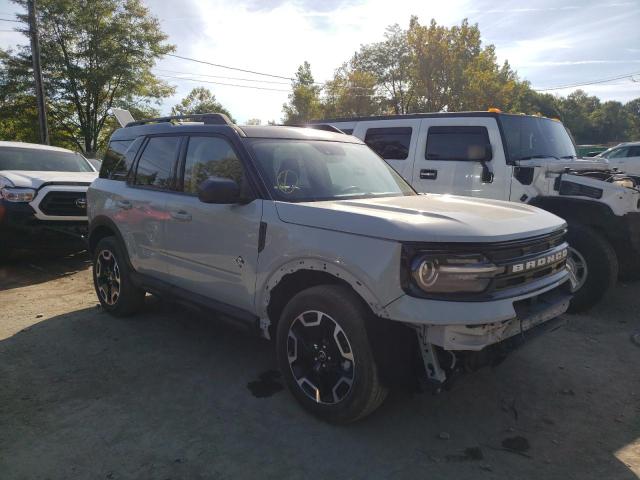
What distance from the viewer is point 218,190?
301cm

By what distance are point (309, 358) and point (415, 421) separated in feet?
2.59

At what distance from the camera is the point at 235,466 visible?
8.18 feet

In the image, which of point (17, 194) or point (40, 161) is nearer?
point (17, 194)

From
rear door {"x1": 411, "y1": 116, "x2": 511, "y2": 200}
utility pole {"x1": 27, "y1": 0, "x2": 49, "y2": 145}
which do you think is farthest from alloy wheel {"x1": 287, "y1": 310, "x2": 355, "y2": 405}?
utility pole {"x1": 27, "y1": 0, "x2": 49, "y2": 145}

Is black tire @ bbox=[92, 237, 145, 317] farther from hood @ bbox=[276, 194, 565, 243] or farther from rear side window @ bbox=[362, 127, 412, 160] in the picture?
rear side window @ bbox=[362, 127, 412, 160]

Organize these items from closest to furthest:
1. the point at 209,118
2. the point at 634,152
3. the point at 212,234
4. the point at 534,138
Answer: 1. the point at 212,234
2. the point at 209,118
3. the point at 534,138
4. the point at 634,152

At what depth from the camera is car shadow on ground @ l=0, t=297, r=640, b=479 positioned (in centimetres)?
250

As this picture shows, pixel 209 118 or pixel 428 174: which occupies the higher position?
pixel 209 118

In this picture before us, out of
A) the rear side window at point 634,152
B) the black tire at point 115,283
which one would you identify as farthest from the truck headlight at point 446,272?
the rear side window at point 634,152

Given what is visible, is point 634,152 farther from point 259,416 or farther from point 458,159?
point 259,416

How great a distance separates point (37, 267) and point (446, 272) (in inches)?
271

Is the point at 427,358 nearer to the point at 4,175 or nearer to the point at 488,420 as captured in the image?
the point at 488,420

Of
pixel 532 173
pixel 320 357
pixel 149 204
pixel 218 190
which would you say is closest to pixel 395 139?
pixel 532 173

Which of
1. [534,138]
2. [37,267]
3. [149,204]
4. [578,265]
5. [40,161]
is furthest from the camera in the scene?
[40,161]
